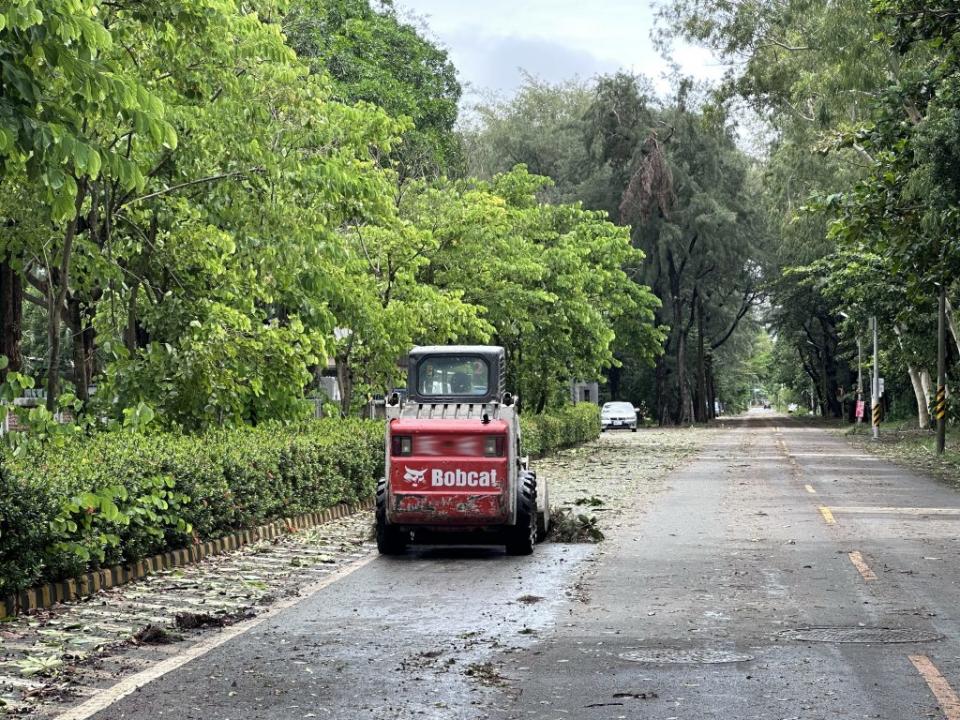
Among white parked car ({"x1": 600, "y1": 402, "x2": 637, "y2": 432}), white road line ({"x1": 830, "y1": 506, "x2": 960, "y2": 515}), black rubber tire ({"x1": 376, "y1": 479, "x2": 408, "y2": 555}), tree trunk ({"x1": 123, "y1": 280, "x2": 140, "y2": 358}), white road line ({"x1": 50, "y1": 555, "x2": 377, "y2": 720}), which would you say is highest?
tree trunk ({"x1": 123, "y1": 280, "x2": 140, "y2": 358})

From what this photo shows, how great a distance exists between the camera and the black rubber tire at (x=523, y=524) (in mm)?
15773

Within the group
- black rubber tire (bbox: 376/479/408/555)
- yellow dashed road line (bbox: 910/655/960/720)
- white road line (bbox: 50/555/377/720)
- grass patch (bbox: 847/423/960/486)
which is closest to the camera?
yellow dashed road line (bbox: 910/655/960/720)

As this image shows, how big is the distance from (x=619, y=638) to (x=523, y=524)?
5.78m

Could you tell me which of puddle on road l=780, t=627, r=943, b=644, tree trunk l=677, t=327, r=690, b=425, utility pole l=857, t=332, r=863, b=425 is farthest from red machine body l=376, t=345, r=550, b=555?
tree trunk l=677, t=327, r=690, b=425

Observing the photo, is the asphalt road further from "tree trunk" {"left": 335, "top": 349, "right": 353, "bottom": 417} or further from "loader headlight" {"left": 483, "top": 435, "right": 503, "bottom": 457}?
"tree trunk" {"left": 335, "top": 349, "right": 353, "bottom": 417}

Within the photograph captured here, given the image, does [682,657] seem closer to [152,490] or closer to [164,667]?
[164,667]

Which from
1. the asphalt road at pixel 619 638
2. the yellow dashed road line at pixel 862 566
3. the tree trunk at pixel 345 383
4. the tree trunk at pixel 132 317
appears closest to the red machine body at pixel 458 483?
the asphalt road at pixel 619 638

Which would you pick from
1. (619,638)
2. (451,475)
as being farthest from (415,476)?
(619,638)

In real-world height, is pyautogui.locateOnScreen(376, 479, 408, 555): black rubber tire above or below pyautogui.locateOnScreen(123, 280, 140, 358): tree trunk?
below

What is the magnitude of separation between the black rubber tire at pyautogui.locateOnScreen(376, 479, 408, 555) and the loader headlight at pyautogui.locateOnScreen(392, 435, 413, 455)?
0.41 metres

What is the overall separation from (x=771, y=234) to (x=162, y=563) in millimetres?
63273

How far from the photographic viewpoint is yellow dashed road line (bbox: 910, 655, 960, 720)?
24.6 feet

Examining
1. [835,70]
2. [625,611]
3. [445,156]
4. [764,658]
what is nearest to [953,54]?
[835,70]

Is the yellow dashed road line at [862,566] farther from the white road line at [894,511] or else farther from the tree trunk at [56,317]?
the tree trunk at [56,317]
